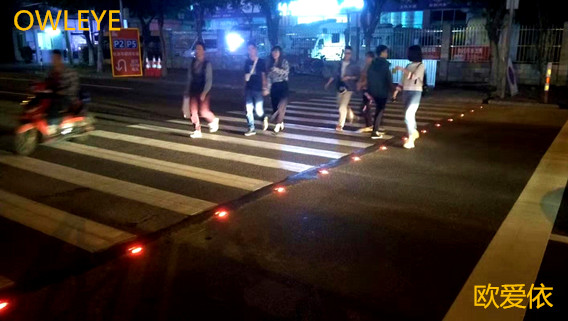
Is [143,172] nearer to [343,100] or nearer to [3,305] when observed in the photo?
[3,305]

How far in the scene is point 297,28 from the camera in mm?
36062

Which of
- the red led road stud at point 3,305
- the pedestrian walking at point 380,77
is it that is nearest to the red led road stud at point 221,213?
the red led road stud at point 3,305

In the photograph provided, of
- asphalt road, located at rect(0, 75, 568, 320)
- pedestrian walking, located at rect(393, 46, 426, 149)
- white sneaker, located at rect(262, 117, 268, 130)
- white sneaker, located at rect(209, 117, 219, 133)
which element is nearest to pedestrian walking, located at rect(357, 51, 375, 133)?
asphalt road, located at rect(0, 75, 568, 320)

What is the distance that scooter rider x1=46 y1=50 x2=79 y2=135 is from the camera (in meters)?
8.75

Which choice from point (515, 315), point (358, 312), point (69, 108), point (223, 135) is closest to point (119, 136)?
point (69, 108)

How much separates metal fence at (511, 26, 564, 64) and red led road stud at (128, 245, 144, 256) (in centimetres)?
2209

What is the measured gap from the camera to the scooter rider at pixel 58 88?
8.75 m

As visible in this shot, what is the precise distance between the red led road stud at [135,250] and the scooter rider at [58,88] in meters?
4.90

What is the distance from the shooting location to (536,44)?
23109 mm

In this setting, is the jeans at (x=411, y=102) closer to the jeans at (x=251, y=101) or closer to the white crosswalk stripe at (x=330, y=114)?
the jeans at (x=251, y=101)

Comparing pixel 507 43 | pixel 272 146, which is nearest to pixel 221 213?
pixel 272 146

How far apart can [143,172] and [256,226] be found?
2.81 m

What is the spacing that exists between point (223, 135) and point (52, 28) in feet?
145

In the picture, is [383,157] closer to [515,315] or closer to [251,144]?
[251,144]
